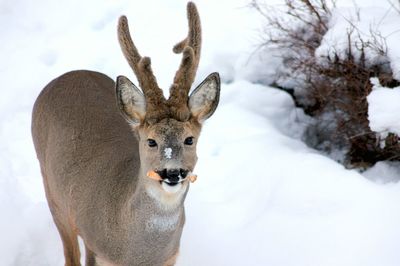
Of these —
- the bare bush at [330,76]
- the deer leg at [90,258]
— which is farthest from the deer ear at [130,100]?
the bare bush at [330,76]

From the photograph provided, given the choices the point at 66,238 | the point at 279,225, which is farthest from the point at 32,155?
the point at 279,225

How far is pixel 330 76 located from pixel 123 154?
2.48m

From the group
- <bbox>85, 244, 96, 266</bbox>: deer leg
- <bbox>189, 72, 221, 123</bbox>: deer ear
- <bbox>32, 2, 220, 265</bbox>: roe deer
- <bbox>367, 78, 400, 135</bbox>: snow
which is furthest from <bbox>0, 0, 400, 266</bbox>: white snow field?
<bbox>189, 72, 221, 123</bbox>: deer ear

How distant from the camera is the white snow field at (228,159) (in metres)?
5.13

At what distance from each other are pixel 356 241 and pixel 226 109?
2.27 metres

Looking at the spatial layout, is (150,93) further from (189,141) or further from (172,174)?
(172,174)

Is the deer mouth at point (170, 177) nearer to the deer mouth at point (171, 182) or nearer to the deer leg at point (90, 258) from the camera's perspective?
the deer mouth at point (171, 182)

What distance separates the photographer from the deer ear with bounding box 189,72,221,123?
3607 millimetres

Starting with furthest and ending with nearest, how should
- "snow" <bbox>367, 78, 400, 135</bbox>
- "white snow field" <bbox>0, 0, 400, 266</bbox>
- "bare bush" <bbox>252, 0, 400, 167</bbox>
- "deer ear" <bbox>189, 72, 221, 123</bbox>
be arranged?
"bare bush" <bbox>252, 0, 400, 167</bbox> < "snow" <bbox>367, 78, 400, 135</bbox> < "white snow field" <bbox>0, 0, 400, 266</bbox> < "deer ear" <bbox>189, 72, 221, 123</bbox>

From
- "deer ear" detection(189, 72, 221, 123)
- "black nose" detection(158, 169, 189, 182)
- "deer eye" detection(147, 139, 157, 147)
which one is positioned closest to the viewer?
"black nose" detection(158, 169, 189, 182)

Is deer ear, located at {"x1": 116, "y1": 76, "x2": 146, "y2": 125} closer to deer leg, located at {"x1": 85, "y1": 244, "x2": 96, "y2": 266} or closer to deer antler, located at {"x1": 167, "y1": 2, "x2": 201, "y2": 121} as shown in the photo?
deer antler, located at {"x1": 167, "y1": 2, "x2": 201, "y2": 121}

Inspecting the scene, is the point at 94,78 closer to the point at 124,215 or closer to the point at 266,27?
the point at 124,215

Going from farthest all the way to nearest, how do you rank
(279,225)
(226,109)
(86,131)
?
(226,109) → (279,225) → (86,131)

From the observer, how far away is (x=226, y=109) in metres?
6.76
